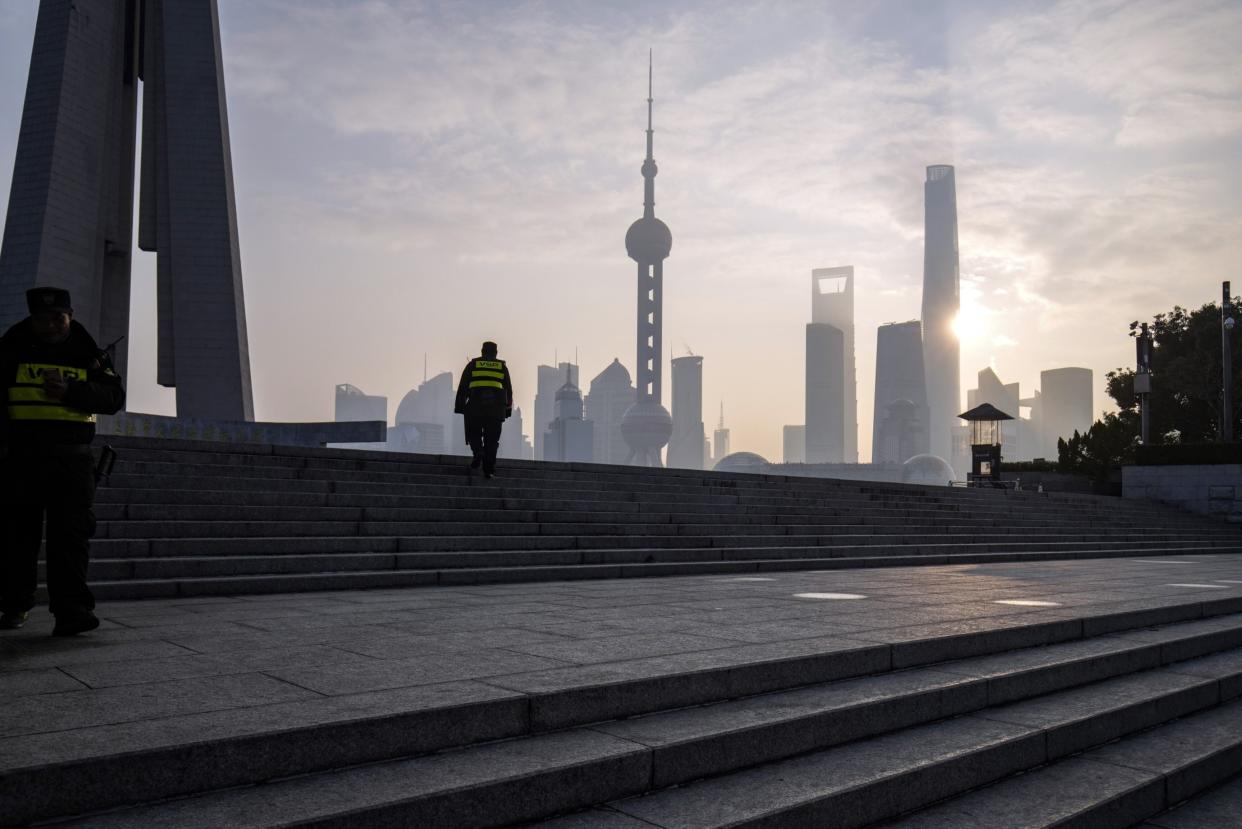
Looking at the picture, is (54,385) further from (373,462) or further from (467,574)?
(373,462)

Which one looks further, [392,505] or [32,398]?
[392,505]

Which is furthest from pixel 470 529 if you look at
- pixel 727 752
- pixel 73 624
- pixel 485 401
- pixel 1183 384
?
pixel 1183 384

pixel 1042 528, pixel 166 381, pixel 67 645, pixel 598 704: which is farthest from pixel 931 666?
pixel 166 381

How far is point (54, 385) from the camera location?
5.50m

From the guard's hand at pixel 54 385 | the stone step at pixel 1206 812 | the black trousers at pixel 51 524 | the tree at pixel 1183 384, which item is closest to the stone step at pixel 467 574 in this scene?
the black trousers at pixel 51 524

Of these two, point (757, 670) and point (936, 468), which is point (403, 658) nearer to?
point (757, 670)

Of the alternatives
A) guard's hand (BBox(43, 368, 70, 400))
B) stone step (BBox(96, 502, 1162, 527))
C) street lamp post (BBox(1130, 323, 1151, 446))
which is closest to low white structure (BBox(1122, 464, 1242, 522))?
street lamp post (BBox(1130, 323, 1151, 446))

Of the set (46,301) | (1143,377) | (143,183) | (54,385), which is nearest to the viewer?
(54,385)

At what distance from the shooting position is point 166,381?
29062 millimetres

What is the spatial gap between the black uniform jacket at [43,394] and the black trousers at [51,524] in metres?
0.14

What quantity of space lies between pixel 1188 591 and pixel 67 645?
36.0 feet

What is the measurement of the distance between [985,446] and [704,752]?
1428 inches

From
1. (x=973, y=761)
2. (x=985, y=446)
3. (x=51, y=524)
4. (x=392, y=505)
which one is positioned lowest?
(x=973, y=761)

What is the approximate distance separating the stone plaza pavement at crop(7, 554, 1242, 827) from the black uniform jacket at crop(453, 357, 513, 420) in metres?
4.55
